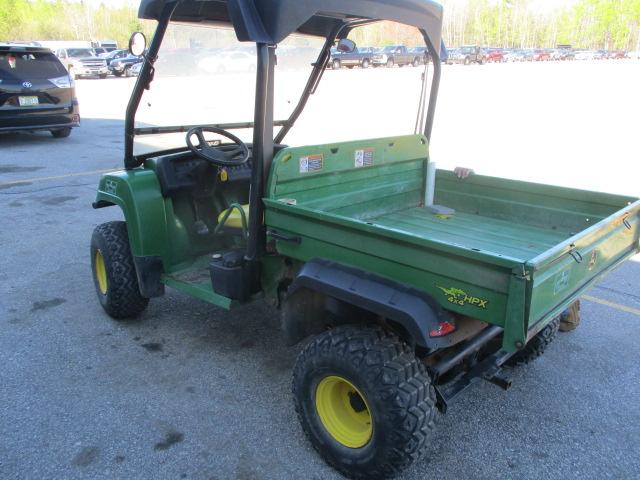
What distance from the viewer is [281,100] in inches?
140

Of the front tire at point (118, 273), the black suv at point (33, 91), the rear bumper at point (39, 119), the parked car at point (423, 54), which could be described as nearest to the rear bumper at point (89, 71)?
the rear bumper at point (39, 119)

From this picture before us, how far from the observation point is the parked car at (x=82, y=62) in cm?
2931

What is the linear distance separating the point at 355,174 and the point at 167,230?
124cm

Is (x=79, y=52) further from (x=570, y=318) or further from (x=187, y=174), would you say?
(x=570, y=318)

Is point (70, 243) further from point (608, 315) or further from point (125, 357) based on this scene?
point (608, 315)

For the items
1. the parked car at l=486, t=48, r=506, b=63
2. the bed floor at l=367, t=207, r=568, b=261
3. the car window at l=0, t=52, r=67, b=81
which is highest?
the parked car at l=486, t=48, r=506, b=63

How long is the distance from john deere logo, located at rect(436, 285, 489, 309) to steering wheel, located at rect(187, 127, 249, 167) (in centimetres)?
155

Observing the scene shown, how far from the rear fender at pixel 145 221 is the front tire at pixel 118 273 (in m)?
0.16

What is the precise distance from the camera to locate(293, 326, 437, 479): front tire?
2.24 meters

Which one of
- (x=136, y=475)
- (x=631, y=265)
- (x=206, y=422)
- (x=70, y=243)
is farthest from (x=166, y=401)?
(x=631, y=265)

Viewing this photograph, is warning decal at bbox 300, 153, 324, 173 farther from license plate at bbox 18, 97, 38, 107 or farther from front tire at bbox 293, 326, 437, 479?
license plate at bbox 18, 97, 38, 107

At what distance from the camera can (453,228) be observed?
3338 millimetres

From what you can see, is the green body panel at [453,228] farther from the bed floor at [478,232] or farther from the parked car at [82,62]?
the parked car at [82,62]

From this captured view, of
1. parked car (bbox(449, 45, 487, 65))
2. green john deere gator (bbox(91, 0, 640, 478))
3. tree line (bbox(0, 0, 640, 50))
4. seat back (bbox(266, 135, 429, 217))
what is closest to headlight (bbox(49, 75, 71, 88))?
green john deere gator (bbox(91, 0, 640, 478))
